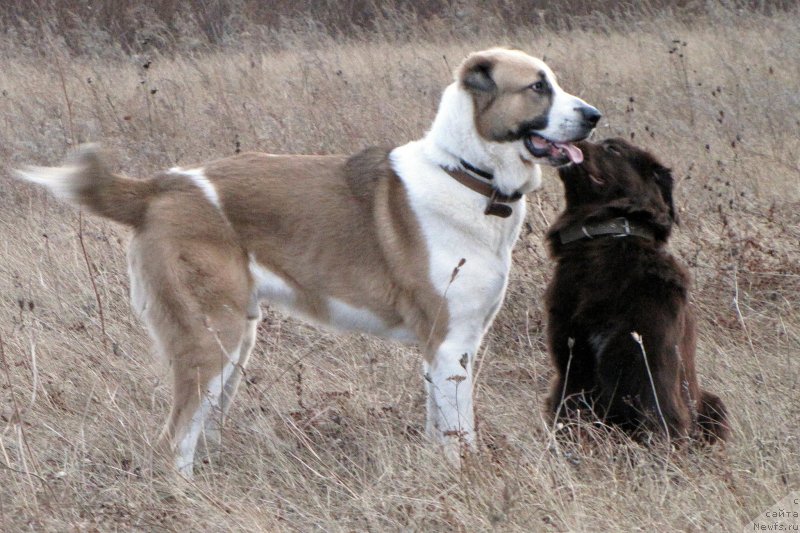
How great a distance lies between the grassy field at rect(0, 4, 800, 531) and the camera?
3.08 meters

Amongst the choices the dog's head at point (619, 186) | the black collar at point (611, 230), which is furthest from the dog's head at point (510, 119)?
the black collar at point (611, 230)

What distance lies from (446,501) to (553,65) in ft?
22.7

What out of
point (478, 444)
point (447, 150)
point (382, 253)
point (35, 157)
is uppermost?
point (447, 150)

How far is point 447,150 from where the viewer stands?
12.5 feet

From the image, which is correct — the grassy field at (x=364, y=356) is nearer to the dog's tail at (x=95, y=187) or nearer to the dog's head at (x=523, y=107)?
the dog's tail at (x=95, y=187)

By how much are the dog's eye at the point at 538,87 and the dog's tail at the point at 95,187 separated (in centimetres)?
138

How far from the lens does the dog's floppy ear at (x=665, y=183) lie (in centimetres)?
390

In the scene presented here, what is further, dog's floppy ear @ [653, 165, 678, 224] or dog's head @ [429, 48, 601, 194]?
dog's floppy ear @ [653, 165, 678, 224]

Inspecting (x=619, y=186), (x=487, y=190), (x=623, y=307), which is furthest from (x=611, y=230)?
(x=487, y=190)

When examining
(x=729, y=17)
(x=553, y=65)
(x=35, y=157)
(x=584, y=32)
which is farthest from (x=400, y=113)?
(x=729, y=17)

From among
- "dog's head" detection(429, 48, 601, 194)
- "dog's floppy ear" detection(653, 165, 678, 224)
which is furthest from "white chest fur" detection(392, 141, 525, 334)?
"dog's floppy ear" detection(653, 165, 678, 224)

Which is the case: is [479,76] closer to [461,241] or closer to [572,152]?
[572,152]

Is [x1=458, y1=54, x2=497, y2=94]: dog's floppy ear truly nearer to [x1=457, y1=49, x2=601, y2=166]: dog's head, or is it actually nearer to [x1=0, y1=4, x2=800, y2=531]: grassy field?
[x1=457, y1=49, x2=601, y2=166]: dog's head

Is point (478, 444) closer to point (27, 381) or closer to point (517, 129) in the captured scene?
point (517, 129)
